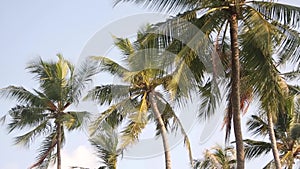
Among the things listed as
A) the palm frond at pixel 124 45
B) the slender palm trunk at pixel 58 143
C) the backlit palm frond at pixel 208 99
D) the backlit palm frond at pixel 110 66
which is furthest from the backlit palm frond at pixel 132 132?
the backlit palm frond at pixel 208 99

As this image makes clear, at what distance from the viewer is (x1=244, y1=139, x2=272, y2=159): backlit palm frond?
23.1m

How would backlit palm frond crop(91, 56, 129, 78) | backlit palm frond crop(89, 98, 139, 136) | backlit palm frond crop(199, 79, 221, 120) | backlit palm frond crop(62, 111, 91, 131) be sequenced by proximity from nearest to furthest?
backlit palm frond crop(199, 79, 221, 120), backlit palm frond crop(89, 98, 139, 136), backlit palm frond crop(91, 56, 129, 78), backlit palm frond crop(62, 111, 91, 131)

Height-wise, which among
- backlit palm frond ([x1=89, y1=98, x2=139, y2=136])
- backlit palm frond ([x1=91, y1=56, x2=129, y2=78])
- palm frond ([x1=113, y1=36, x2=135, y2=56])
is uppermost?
palm frond ([x1=113, y1=36, x2=135, y2=56])

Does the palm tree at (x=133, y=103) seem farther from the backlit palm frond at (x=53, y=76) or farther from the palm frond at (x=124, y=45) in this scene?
the backlit palm frond at (x=53, y=76)

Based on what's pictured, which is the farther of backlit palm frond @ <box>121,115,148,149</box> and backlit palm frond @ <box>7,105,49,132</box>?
backlit palm frond @ <box>7,105,49,132</box>

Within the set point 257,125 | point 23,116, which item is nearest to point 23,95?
point 23,116

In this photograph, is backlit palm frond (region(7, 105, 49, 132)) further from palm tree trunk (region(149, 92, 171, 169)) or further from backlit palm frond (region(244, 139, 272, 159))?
backlit palm frond (region(244, 139, 272, 159))

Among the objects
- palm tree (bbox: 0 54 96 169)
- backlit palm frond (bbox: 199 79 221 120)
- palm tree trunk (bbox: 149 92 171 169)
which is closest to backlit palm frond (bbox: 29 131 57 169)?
palm tree (bbox: 0 54 96 169)

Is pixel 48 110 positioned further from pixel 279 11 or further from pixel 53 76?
pixel 279 11

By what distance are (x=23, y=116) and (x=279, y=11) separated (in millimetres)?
12821

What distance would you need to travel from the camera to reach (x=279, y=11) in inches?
461

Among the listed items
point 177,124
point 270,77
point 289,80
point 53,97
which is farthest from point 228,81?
point 53,97

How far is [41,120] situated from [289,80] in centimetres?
1004

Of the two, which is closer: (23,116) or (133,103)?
(133,103)
